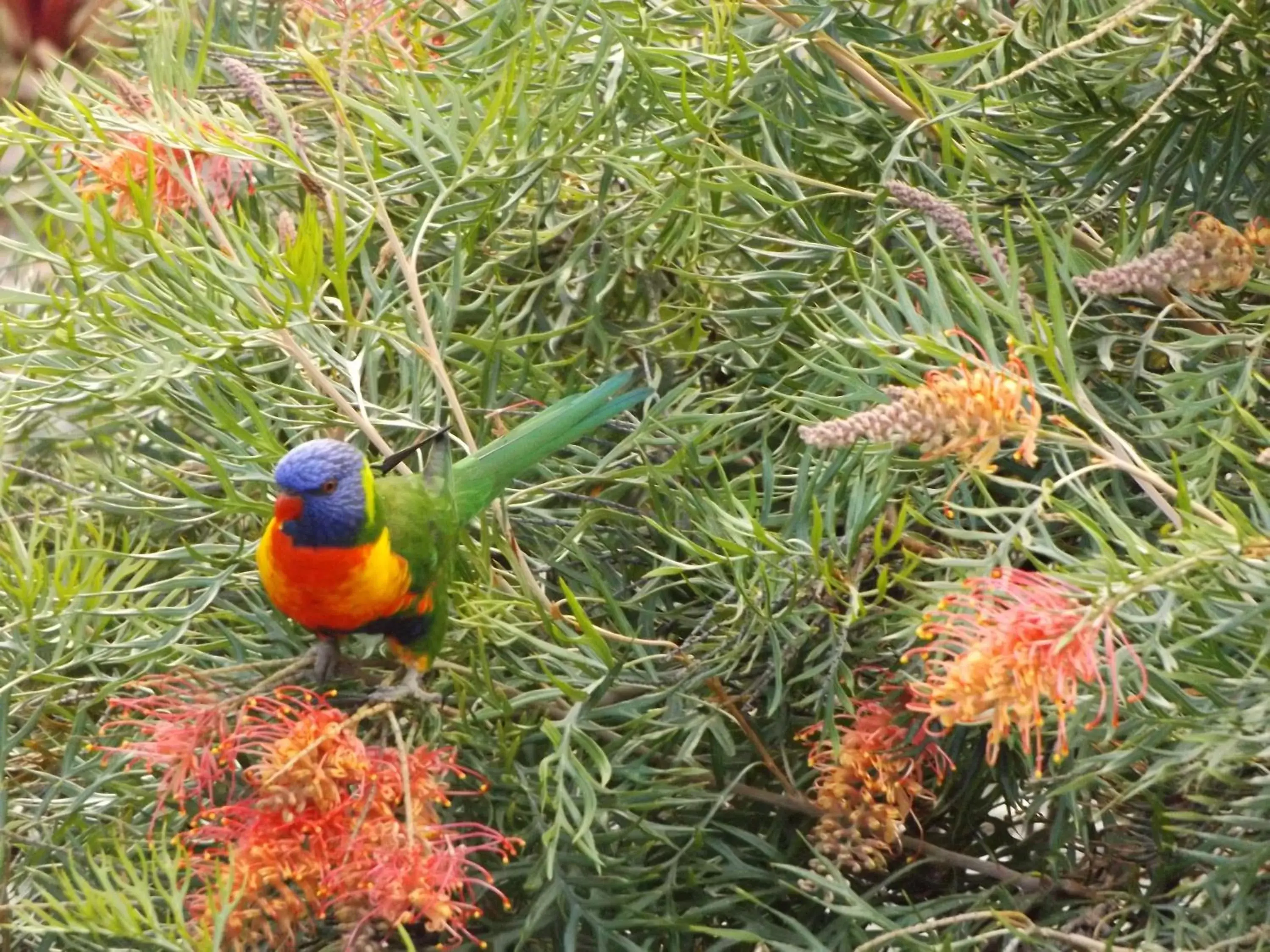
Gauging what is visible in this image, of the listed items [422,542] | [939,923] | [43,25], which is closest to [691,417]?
[422,542]

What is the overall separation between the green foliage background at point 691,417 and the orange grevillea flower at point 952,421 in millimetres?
48

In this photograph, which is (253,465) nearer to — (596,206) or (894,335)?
(596,206)

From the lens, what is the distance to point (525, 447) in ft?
2.82

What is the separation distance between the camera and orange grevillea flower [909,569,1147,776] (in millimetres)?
515

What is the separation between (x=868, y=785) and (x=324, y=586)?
347 millimetres

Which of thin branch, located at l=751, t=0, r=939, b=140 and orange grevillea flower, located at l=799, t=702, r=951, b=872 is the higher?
thin branch, located at l=751, t=0, r=939, b=140

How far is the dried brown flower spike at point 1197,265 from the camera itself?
0.66 metres

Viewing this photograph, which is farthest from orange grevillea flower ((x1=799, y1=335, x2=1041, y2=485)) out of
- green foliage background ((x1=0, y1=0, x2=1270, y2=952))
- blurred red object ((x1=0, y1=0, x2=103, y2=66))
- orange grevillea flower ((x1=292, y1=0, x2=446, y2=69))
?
blurred red object ((x1=0, y1=0, x2=103, y2=66))

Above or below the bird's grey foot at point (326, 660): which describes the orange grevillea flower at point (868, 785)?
above

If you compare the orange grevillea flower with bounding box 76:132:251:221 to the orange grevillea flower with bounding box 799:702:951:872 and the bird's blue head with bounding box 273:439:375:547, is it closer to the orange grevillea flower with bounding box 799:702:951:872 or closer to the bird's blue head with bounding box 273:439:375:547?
the bird's blue head with bounding box 273:439:375:547

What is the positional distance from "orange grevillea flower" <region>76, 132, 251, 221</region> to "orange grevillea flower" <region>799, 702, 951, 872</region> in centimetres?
47

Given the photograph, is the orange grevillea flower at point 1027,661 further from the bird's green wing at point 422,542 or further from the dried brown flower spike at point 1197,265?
the bird's green wing at point 422,542

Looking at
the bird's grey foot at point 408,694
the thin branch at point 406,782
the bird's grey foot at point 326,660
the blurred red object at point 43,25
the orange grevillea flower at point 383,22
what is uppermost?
the orange grevillea flower at point 383,22

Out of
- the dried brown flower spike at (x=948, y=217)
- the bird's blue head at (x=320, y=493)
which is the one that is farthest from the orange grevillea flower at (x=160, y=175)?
the dried brown flower spike at (x=948, y=217)
